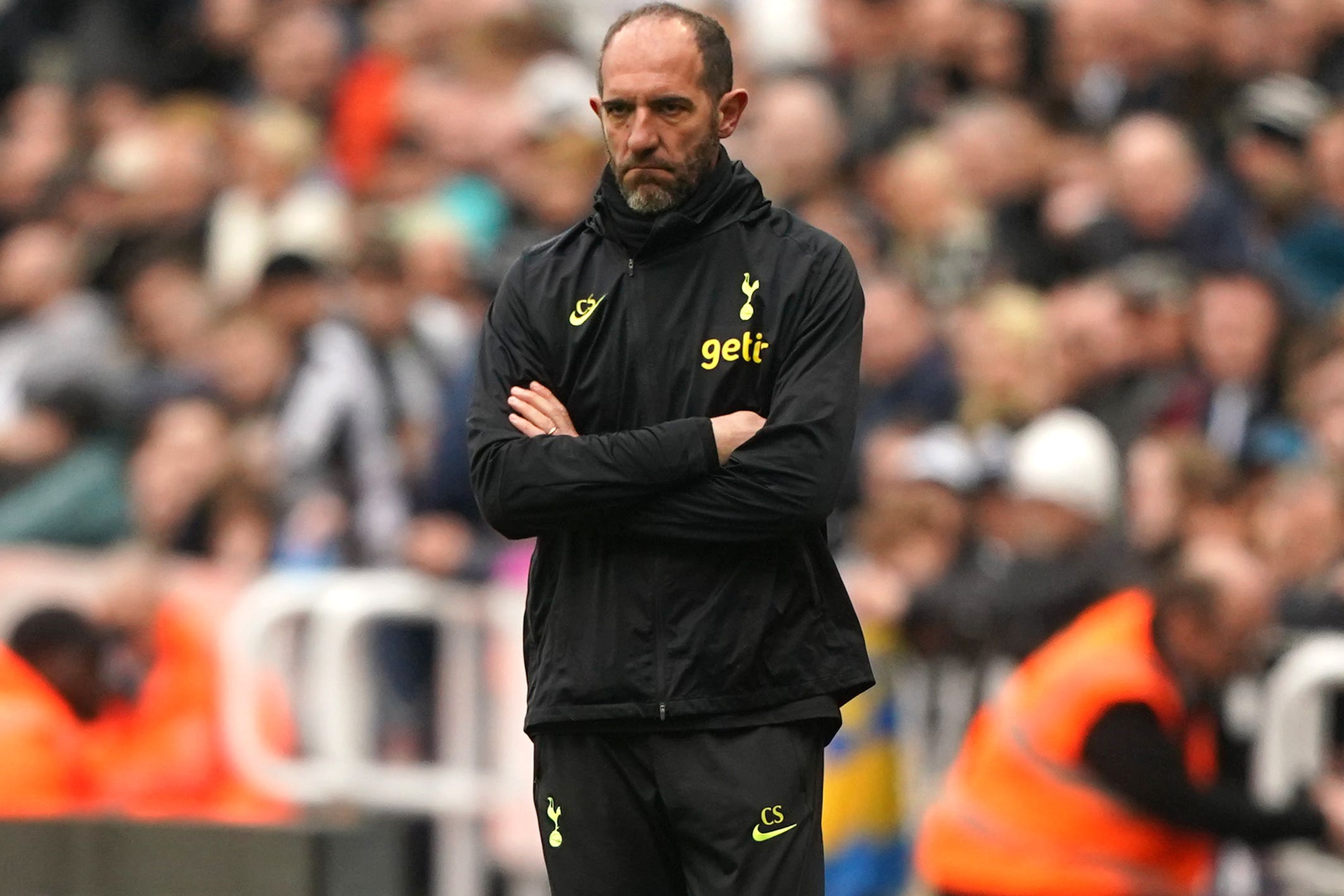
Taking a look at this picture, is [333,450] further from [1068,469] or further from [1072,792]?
[1072,792]

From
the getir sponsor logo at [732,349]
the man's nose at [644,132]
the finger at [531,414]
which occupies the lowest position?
the finger at [531,414]

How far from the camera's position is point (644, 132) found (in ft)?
15.4

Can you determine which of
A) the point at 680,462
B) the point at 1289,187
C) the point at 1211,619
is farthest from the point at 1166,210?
the point at 680,462

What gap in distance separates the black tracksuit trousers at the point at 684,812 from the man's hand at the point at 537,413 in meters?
0.59

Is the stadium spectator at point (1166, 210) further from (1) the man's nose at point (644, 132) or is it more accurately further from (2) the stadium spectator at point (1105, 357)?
(1) the man's nose at point (644, 132)

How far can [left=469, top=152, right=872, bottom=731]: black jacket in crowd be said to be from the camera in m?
4.71

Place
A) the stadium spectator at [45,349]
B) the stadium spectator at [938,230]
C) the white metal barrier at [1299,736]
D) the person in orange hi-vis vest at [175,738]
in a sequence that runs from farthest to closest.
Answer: the stadium spectator at [45,349], the stadium spectator at [938,230], the person in orange hi-vis vest at [175,738], the white metal barrier at [1299,736]

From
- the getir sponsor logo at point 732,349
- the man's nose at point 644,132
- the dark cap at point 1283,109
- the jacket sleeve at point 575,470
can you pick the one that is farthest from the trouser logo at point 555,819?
the dark cap at point 1283,109

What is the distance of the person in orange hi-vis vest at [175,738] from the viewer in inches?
359

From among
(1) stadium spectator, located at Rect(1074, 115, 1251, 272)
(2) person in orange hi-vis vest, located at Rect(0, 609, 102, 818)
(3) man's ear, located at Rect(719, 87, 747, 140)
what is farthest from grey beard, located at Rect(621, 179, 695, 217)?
(1) stadium spectator, located at Rect(1074, 115, 1251, 272)

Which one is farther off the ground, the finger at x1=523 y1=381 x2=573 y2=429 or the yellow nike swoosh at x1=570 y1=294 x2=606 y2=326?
the yellow nike swoosh at x1=570 y1=294 x2=606 y2=326

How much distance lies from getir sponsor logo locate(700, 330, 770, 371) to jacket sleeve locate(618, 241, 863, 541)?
63 millimetres

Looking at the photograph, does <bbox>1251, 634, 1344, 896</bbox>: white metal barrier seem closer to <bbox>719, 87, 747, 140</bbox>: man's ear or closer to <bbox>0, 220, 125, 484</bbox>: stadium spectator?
<bbox>719, 87, 747, 140</bbox>: man's ear

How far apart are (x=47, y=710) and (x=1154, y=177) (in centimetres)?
469
